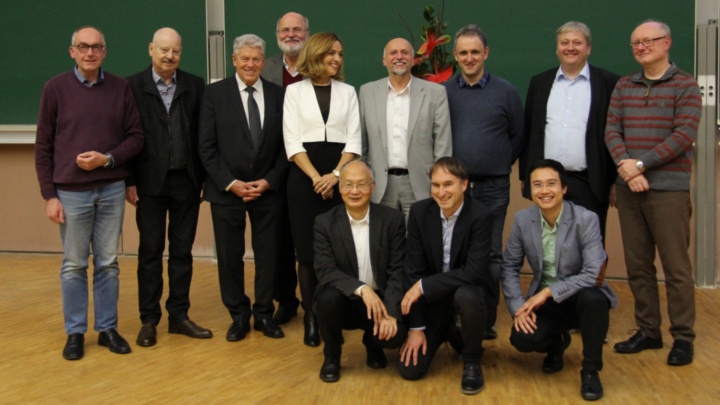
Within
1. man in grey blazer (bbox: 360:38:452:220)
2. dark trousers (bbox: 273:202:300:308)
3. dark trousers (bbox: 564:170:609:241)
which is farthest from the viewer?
dark trousers (bbox: 273:202:300:308)

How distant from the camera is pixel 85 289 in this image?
4344 mm

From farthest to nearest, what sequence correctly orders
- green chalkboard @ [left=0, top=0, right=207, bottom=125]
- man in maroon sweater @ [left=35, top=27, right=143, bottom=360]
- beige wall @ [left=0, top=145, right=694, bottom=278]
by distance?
1. beige wall @ [left=0, top=145, right=694, bottom=278]
2. green chalkboard @ [left=0, top=0, right=207, bottom=125]
3. man in maroon sweater @ [left=35, top=27, right=143, bottom=360]

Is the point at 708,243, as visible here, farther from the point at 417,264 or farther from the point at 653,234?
the point at 417,264

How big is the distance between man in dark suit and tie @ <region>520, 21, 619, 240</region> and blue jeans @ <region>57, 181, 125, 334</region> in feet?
7.22

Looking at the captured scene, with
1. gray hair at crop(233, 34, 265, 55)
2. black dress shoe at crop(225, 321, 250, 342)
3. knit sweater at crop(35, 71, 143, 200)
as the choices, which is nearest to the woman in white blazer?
gray hair at crop(233, 34, 265, 55)

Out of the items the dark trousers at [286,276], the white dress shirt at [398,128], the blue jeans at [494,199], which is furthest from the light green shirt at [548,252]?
the dark trousers at [286,276]

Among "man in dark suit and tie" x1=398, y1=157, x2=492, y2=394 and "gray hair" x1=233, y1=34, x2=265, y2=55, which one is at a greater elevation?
"gray hair" x1=233, y1=34, x2=265, y2=55

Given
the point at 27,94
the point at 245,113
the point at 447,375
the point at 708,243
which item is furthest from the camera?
the point at 27,94

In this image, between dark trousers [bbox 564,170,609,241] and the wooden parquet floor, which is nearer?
the wooden parquet floor

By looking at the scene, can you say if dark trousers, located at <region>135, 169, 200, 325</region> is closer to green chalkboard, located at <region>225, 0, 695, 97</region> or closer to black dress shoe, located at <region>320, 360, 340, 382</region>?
black dress shoe, located at <region>320, 360, 340, 382</region>

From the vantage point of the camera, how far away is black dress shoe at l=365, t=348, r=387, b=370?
407cm

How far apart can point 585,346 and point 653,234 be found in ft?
2.93

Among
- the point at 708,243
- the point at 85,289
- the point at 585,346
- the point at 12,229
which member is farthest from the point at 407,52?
the point at 12,229

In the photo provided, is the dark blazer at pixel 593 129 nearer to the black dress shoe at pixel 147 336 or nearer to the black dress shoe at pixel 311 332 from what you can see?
the black dress shoe at pixel 311 332
